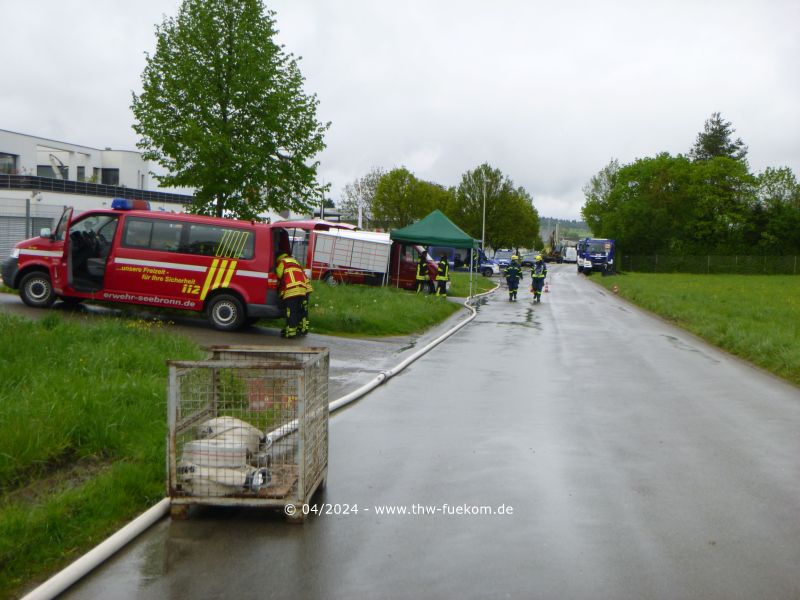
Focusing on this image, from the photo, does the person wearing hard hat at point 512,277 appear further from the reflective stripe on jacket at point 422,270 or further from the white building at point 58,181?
the white building at point 58,181

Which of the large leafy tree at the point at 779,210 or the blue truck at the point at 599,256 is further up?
the large leafy tree at the point at 779,210

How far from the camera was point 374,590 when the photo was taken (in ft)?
15.2

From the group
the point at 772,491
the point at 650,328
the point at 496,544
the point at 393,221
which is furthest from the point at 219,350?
the point at 393,221

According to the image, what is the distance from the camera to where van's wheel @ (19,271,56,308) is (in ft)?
53.7

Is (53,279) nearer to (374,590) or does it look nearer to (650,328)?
(374,590)

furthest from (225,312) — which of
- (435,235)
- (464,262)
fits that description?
(464,262)

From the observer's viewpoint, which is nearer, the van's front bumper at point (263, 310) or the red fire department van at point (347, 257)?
the van's front bumper at point (263, 310)

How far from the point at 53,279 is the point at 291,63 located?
43.8 ft

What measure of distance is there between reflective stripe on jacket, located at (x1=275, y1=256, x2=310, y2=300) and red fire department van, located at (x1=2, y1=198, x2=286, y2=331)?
14 centimetres

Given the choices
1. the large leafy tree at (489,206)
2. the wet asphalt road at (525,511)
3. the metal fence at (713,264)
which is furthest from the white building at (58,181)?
the metal fence at (713,264)

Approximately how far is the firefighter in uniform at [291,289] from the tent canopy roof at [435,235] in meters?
14.2

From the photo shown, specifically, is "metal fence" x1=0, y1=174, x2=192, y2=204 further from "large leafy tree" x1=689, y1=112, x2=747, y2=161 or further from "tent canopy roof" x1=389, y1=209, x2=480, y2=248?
"large leafy tree" x1=689, y1=112, x2=747, y2=161

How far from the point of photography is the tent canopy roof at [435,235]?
98.9 ft

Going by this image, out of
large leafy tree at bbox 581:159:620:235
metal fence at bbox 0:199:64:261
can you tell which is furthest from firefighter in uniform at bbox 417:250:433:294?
large leafy tree at bbox 581:159:620:235
